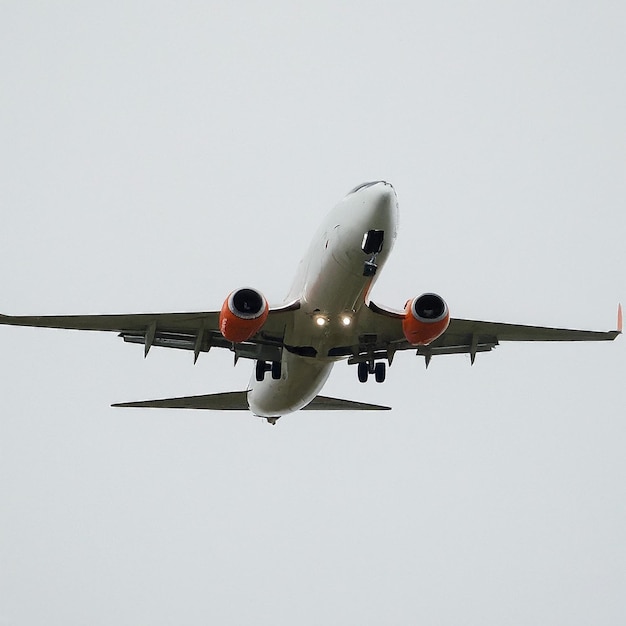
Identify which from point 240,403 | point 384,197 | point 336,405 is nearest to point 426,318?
point 384,197

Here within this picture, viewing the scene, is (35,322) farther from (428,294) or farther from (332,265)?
(428,294)

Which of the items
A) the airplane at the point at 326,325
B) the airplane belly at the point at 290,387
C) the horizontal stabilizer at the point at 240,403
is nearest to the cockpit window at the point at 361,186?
the airplane at the point at 326,325

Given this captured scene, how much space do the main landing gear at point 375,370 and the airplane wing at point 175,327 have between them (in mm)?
2397

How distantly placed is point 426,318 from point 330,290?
2.33 meters

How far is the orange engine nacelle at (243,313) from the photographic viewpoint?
77.6 feet

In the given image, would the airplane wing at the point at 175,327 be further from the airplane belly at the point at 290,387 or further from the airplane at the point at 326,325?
the airplane belly at the point at 290,387

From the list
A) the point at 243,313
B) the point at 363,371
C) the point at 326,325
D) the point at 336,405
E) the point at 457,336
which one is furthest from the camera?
the point at 336,405

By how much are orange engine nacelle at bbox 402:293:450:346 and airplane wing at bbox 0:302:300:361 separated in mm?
2997

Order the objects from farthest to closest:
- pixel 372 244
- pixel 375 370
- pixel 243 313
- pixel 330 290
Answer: pixel 375 370 → pixel 330 290 → pixel 243 313 → pixel 372 244

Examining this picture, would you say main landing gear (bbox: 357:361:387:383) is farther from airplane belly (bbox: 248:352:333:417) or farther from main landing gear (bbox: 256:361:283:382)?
main landing gear (bbox: 256:361:283:382)

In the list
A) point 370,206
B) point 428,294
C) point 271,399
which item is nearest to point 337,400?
point 271,399

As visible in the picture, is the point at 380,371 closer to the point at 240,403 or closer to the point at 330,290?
the point at 330,290

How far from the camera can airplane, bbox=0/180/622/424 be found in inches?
921

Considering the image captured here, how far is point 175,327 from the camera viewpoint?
88.6 ft
